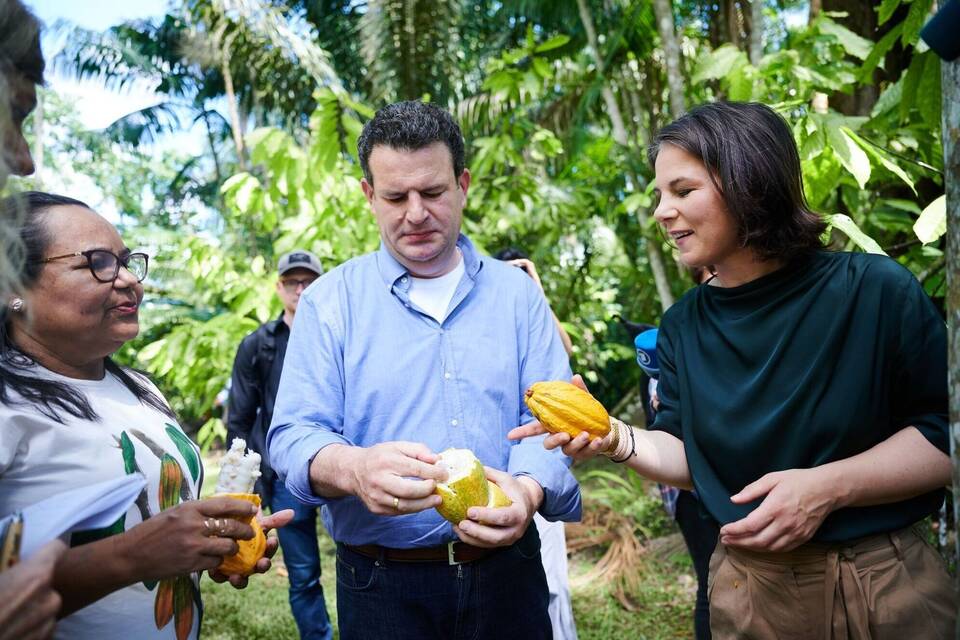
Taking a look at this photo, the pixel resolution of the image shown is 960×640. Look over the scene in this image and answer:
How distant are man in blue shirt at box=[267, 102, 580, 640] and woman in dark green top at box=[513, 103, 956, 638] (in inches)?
10.4

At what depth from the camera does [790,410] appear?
1.57 meters

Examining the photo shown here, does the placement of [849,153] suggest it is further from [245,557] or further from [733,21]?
[733,21]

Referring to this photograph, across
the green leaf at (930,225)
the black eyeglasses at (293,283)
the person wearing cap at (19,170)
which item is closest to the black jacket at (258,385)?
the black eyeglasses at (293,283)

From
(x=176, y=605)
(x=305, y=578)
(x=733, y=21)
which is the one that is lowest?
(x=305, y=578)

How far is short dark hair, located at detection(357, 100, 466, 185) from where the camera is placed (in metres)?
1.98

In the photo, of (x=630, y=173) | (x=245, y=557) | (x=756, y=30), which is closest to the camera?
(x=245, y=557)

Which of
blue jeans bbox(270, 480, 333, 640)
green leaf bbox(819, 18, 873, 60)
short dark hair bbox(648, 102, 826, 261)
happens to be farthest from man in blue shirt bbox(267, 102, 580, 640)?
blue jeans bbox(270, 480, 333, 640)

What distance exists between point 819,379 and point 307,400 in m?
1.20

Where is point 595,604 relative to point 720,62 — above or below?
below

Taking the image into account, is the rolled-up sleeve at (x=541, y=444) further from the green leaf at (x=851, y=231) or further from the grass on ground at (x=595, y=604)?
the grass on ground at (x=595, y=604)

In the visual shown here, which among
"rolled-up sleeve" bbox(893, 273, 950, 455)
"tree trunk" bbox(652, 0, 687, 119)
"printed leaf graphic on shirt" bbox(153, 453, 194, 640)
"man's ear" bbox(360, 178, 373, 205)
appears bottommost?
"printed leaf graphic on shirt" bbox(153, 453, 194, 640)

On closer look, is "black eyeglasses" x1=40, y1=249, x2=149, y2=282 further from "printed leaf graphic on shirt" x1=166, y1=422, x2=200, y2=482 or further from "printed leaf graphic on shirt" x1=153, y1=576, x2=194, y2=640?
"printed leaf graphic on shirt" x1=153, y1=576, x2=194, y2=640

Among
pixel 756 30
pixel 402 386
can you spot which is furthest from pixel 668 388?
pixel 756 30

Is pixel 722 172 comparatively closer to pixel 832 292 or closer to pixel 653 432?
pixel 832 292
